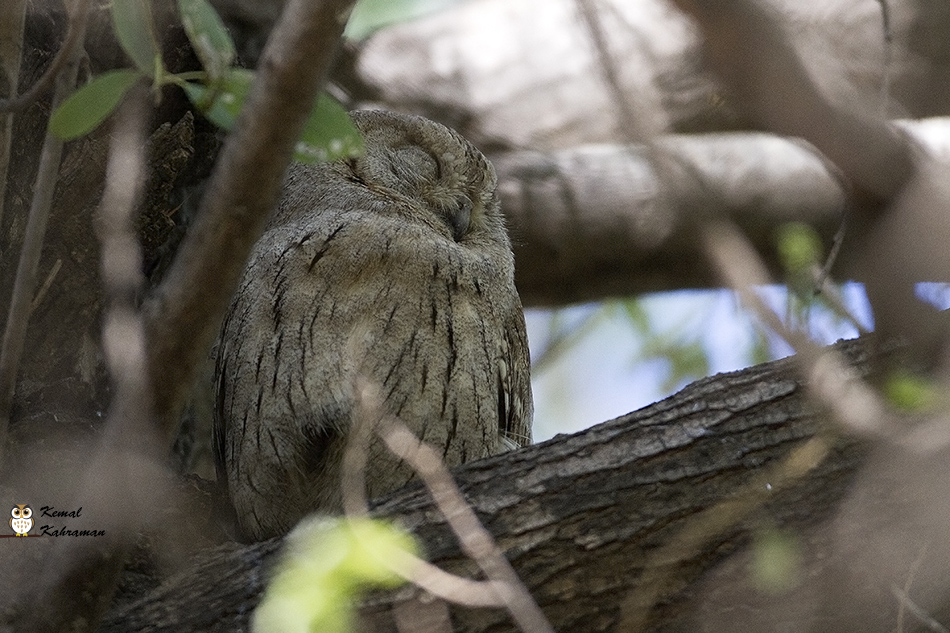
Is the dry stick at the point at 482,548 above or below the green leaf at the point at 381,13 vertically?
below

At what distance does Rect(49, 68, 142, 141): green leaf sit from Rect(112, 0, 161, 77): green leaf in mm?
23

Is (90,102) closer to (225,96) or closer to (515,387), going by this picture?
(225,96)

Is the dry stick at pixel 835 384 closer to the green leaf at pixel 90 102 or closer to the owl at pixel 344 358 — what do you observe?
the owl at pixel 344 358

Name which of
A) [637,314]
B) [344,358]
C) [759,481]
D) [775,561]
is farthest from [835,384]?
[637,314]

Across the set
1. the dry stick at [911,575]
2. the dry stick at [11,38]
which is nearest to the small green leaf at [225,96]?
the dry stick at [11,38]

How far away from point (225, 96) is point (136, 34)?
146 millimetres

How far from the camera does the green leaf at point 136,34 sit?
1.44 meters

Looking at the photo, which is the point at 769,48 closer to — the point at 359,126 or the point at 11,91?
the point at 11,91

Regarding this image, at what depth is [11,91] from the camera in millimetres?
1877

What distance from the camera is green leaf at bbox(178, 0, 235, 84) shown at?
1458mm

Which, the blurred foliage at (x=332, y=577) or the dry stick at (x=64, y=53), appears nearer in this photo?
the dry stick at (x=64, y=53)

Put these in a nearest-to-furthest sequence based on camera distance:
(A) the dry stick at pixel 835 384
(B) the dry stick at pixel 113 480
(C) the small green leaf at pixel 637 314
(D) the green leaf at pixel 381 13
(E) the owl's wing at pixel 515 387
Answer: (B) the dry stick at pixel 113 480, (A) the dry stick at pixel 835 384, (E) the owl's wing at pixel 515 387, (C) the small green leaf at pixel 637 314, (D) the green leaf at pixel 381 13

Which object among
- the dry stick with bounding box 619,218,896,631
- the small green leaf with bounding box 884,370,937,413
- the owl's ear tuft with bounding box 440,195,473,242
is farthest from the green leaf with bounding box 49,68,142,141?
the owl's ear tuft with bounding box 440,195,473,242

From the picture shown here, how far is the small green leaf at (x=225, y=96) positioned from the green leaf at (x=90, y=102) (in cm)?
9
